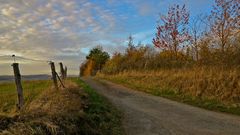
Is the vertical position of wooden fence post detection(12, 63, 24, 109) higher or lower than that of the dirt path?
higher

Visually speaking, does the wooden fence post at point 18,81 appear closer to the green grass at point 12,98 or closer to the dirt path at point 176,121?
the green grass at point 12,98

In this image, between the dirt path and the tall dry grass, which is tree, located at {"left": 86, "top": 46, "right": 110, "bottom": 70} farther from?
the dirt path

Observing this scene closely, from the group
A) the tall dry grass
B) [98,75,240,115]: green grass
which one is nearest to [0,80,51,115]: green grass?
[98,75,240,115]: green grass

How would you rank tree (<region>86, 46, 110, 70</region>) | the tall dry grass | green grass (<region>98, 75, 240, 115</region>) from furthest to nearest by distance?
tree (<region>86, 46, 110, 70</region>), the tall dry grass, green grass (<region>98, 75, 240, 115</region>)

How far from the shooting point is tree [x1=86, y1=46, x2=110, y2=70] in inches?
2820

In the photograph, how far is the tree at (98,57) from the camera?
235 ft

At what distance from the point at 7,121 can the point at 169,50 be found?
27.4 meters

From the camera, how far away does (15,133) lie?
5.59 meters

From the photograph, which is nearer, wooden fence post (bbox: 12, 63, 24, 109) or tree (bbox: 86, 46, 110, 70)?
wooden fence post (bbox: 12, 63, 24, 109)

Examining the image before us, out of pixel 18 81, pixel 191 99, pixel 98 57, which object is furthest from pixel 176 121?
pixel 98 57

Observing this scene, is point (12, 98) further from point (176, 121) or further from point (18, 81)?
point (176, 121)

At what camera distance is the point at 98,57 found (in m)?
71.9

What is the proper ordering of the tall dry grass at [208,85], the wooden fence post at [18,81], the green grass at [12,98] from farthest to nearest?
the tall dry grass at [208,85] < the green grass at [12,98] < the wooden fence post at [18,81]

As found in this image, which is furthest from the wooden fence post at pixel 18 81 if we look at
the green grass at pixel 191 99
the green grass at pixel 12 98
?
the green grass at pixel 191 99
